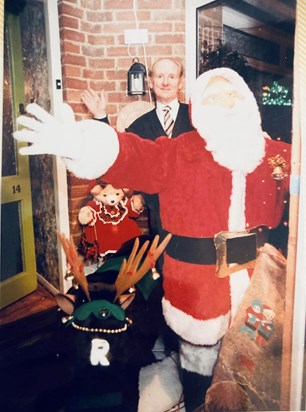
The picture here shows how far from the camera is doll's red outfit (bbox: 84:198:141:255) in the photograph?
51.5 inches

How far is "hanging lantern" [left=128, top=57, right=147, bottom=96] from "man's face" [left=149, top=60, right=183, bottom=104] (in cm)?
3

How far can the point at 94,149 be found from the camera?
3.86 ft

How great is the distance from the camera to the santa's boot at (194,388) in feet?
4.48

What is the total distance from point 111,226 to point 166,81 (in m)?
0.56

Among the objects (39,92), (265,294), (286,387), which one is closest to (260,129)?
(265,294)

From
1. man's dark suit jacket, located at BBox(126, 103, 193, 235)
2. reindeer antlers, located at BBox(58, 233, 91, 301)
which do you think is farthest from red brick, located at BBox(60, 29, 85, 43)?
reindeer antlers, located at BBox(58, 233, 91, 301)

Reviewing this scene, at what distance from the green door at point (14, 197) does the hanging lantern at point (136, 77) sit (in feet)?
1.22

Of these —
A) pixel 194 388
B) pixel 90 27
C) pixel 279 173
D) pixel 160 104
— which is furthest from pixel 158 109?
pixel 194 388

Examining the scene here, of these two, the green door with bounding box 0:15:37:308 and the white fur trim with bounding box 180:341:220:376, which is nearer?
the green door with bounding box 0:15:37:308


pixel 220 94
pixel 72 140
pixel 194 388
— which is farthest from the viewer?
pixel 194 388

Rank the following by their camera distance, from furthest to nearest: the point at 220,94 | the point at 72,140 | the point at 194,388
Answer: the point at 194,388, the point at 220,94, the point at 72,140

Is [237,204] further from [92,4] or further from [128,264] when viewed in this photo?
[92,4]

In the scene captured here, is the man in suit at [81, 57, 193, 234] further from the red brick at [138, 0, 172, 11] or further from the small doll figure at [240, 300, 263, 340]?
the small doll figure at [240, 300, 263, 340]

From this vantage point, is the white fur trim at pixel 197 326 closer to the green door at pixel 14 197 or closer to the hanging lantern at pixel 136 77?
the green door at pixel 14 197
